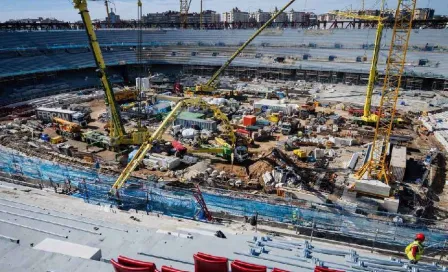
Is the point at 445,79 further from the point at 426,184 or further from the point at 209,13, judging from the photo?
the point at 209,13

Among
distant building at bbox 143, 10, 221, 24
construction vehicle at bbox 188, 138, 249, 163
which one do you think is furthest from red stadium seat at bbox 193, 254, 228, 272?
distant building at bbox 143, 10, 221, 24

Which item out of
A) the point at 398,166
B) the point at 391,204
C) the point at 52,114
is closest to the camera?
the point at 391,204

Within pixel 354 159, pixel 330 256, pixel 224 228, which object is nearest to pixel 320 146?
pixel 354 159

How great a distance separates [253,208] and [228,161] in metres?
10.1

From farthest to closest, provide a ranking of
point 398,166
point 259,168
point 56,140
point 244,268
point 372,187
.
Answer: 1. point 56,140
2. point 259,168
3. point 398,166
4. point 372,187
5. point 244,268

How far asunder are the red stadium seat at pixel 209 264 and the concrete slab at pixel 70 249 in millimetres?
2392

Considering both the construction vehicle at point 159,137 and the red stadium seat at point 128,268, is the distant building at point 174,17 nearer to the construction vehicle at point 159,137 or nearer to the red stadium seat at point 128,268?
the construction vehicle at point 159,137

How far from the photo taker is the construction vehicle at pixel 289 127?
107 ft

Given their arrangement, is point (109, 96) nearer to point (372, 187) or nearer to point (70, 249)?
point (372, 187)

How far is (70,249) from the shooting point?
7.47 meters

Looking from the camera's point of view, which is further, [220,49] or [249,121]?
[220,49]

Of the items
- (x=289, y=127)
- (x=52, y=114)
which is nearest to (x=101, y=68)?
(x=52, y=114)

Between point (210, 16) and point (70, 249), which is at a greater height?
point (210, 16)

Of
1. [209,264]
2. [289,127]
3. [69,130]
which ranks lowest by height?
[69,130]
